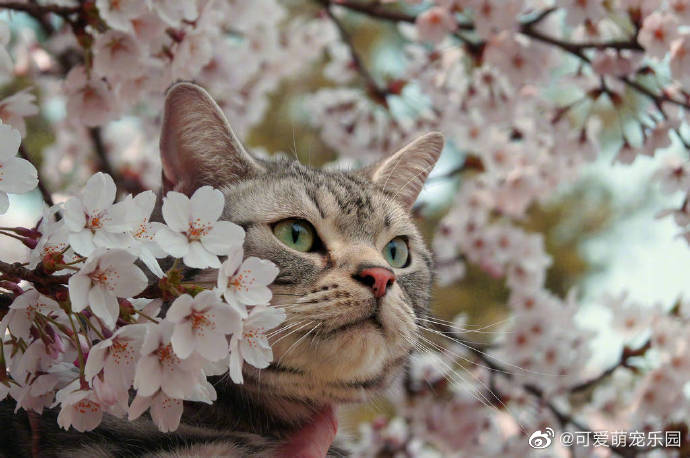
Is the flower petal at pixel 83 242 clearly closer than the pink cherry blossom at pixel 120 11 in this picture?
Yes

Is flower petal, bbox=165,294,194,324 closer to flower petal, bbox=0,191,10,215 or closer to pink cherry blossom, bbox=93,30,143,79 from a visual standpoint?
flower petal, bbox=0,191,10,215

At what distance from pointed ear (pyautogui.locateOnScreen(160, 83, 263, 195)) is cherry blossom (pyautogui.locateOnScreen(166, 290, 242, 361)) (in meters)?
0.57

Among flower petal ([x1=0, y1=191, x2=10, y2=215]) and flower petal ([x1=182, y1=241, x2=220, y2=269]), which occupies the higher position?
flower petal ([x1=0, y1=191, x2=10, y2=215])

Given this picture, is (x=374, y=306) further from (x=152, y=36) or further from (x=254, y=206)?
(x=152, y=36)

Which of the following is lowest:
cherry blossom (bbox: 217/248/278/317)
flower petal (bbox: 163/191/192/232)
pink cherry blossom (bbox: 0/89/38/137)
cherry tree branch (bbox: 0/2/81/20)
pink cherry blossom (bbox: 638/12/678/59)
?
cherry blossom (bbox: 217/248/278/317)

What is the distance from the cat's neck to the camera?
3.86ft

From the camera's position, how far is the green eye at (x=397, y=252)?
1.41 metres

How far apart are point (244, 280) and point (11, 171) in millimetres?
311

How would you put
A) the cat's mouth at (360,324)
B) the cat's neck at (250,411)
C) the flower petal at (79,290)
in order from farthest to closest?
the cat's neck at (250,411) → the cat's mouth at (360,324) → the flower petal at (79,290)

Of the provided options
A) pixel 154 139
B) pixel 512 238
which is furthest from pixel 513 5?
pixel 154 139

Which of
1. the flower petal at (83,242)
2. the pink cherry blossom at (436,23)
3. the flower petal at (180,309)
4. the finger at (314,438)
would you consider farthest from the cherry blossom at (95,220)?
the pink cherry blossom at (436,23)

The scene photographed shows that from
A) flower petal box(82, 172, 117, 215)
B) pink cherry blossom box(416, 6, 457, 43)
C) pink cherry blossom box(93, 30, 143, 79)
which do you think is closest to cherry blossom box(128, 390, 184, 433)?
flower petal box(82, 172, 117, 215)

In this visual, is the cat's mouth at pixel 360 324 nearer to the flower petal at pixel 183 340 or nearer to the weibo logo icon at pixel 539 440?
the flower petal at pixel 183 340

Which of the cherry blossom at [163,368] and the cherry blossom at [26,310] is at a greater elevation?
the cherry blossom at [26,310]
